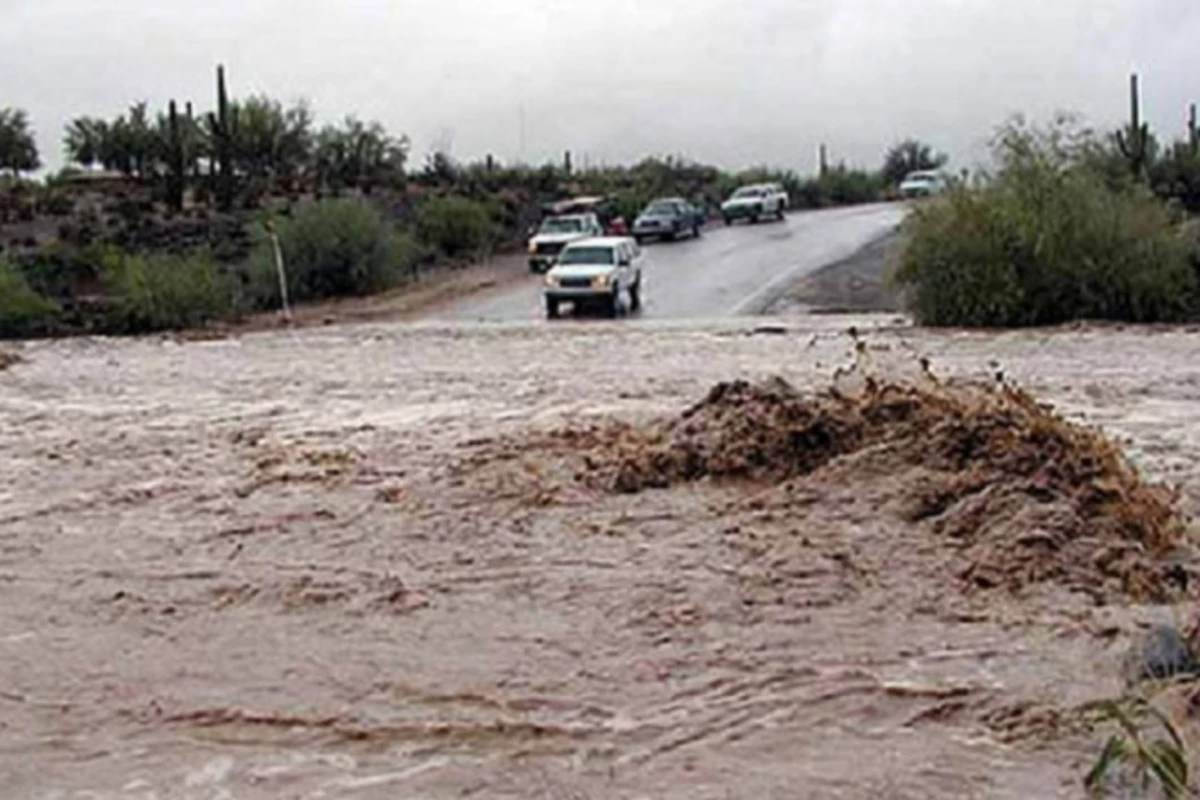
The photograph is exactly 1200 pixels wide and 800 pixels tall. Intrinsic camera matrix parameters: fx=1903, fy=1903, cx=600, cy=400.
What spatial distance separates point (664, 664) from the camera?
10273 mm

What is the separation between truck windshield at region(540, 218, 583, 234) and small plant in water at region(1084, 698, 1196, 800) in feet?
174

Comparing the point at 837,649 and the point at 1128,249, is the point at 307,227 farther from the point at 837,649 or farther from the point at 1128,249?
the point at 837,649

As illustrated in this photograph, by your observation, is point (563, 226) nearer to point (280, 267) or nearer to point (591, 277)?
point (280, 267)

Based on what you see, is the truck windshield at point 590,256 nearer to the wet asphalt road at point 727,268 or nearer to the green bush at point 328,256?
the wet asphalt road at point 727,268

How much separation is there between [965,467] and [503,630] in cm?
474

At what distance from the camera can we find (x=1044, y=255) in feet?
120

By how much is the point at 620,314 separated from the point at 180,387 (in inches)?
702

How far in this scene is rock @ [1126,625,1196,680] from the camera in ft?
30.7

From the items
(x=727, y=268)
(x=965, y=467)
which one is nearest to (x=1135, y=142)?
(x=727, y=268)

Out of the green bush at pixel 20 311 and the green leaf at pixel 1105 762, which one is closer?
the green leaf at pixel 1105 762

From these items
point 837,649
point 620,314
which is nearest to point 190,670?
point 837,649

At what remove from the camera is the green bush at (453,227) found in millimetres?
64625

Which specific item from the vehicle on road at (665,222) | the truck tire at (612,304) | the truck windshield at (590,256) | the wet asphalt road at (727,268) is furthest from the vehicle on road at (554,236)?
the truck tire at (612,304)

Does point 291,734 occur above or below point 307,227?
below
